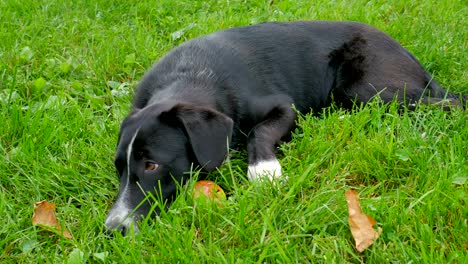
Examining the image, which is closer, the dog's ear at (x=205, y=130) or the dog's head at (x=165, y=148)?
the dog's head at (x=165, y=148)

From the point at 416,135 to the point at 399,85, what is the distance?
86 cm

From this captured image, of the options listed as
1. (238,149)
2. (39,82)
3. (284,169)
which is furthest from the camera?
(39,82)

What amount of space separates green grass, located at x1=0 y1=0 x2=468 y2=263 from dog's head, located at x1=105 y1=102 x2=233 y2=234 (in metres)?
0.14

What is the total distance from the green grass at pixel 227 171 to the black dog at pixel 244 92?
16cm

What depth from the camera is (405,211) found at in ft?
8.89

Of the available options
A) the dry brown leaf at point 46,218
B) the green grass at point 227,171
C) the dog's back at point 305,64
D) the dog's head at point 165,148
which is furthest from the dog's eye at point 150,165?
the dog's back at point 305,64

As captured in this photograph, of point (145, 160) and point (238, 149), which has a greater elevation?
point (145, 160)

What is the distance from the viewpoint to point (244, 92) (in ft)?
13.2

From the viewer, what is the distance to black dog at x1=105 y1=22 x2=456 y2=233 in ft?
10.2

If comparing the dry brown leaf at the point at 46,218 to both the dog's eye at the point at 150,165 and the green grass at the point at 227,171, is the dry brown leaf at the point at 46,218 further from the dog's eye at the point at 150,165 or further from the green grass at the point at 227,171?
the dog's eye at the point at 150,165

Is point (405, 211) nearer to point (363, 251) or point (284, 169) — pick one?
point (363, 251)

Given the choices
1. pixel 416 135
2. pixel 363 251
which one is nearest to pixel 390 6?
pixel 416 135

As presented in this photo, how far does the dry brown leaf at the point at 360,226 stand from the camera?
8.42 feet

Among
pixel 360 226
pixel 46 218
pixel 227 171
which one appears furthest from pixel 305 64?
pixel 46 218
